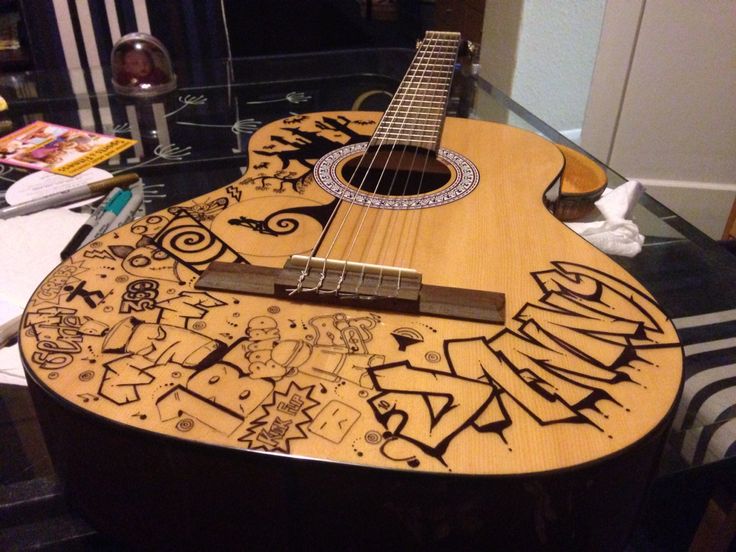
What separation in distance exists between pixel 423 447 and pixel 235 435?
0.13 meters

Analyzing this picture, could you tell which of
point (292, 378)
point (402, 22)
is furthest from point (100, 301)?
point (402, 22)

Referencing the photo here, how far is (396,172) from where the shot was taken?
0.79 m

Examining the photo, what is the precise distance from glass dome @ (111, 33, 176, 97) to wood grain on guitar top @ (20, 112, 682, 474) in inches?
22.0

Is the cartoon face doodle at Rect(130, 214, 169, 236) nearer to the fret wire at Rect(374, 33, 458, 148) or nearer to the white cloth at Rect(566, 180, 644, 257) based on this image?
the fret wire at Rect(374, 33, 458, 148)

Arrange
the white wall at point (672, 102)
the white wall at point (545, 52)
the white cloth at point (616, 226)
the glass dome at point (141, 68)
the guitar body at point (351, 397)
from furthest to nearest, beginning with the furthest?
the white wall at point (545, 52)
the white wall at point (672, 102)
the glass dome at point (141, 68)
the white cloth at point (616, 226)
the guitar body at point (351, 397)

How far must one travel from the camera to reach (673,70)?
1.61m

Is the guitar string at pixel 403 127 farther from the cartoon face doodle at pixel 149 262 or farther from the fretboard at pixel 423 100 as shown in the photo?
the cartoon face doodle at pixel 149 262

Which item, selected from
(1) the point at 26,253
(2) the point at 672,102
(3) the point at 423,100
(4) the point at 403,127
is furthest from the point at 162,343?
(2) the point at 672,102

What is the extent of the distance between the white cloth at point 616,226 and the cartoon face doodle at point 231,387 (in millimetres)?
478

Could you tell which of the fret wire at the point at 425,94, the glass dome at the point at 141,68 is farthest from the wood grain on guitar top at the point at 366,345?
the glass dome at the point at 141,68

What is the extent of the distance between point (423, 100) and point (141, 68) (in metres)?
0.55

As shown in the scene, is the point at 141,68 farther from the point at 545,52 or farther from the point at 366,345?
the point at 545,52

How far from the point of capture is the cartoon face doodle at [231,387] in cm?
43

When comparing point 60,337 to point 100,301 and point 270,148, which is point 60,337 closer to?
point 100,301
